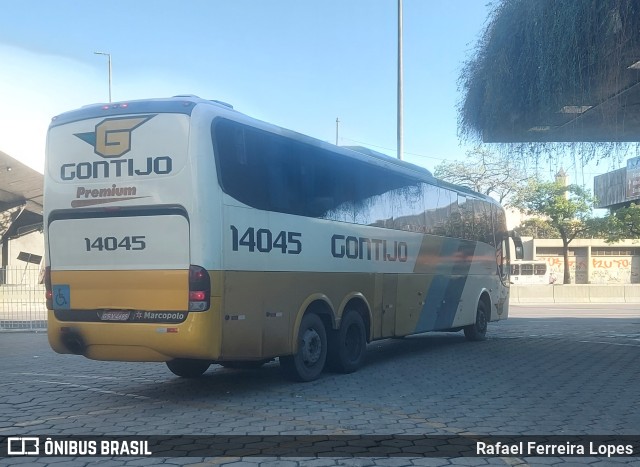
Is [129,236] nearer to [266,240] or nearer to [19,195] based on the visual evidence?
[266,240]

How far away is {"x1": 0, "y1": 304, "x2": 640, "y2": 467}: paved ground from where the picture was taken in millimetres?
6594

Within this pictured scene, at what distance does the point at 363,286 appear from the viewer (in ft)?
35.7

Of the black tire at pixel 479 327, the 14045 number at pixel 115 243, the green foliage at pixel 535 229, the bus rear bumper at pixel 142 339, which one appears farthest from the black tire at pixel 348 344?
the green foliage at pixel 535 229

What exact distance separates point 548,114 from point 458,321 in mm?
5402

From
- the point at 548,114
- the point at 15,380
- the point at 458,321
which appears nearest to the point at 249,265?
the point at 15,380

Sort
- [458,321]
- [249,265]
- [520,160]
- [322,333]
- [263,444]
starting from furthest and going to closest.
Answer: [458,321] → [520,160] → [322,333] → [249,265] → [263,444]

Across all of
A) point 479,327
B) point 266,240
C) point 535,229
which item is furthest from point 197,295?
point 535,229

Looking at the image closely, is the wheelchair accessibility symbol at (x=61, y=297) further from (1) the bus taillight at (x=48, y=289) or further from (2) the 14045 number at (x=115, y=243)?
(2) the 14045 number at (x=115, y=243)

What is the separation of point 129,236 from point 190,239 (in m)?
0.82

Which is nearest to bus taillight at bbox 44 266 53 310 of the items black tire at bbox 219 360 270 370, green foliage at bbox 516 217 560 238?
black tire at bbox 219 360 270 370

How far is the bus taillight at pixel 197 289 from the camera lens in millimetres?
7504

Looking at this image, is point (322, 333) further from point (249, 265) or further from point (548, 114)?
point (548, 114)

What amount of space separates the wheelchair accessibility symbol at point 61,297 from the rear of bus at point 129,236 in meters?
0.01

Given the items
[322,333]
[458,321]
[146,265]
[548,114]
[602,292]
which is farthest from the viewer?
[602,292]
